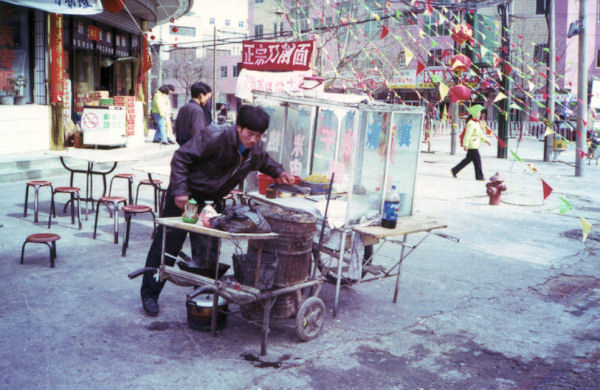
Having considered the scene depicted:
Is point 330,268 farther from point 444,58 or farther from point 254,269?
point 444,58

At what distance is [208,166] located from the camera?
188 inches

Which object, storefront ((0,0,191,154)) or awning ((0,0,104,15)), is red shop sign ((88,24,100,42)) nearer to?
storefront ((0,0,191,154))

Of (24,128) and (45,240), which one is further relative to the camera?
(24,128)

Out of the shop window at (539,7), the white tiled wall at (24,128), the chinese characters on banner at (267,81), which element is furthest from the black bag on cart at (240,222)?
the shop window at (539,7)

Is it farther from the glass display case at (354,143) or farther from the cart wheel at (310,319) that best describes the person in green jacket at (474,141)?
the cart wheel at (310,319)

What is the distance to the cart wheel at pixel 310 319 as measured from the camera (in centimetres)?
450

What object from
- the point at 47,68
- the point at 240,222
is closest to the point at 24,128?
the point at 47,68

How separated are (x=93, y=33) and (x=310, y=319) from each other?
15.9m

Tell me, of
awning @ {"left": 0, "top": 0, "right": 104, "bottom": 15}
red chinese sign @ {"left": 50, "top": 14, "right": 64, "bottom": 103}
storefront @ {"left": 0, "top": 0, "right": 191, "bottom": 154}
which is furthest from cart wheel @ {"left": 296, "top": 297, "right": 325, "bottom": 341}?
red chinese sign @ {"left": 50, "top": 14, "right": 64, "bottom": 103}

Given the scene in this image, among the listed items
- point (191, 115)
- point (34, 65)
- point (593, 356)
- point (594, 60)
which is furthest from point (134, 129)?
point (594, 60)

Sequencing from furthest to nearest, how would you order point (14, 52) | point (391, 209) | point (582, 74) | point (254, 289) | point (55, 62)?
point (582, 74)
point (55, 62)
point (14, 52)
point (391, 209)
point (254, 289)

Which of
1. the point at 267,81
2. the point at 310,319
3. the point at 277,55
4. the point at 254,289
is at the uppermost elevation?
the point at 277,55

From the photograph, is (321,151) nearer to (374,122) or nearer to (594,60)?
(374,122)

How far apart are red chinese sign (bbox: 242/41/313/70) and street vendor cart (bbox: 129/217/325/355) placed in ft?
18.6
